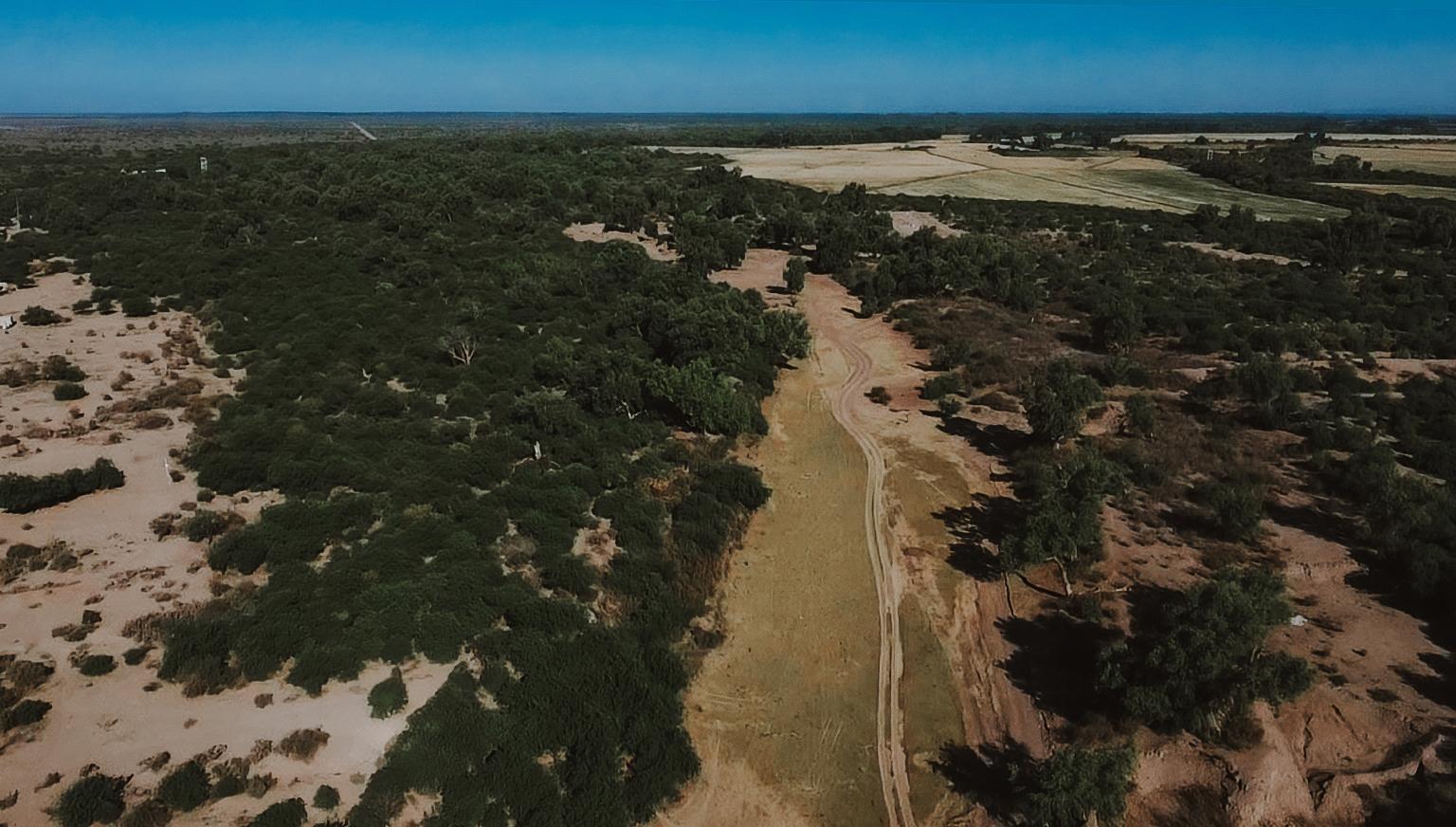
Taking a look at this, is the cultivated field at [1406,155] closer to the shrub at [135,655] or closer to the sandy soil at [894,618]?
the sandy soil at [894,618]

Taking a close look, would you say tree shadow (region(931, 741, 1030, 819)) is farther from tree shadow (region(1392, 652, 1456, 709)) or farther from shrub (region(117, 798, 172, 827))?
shrub (region(117, 798, 172, 827))

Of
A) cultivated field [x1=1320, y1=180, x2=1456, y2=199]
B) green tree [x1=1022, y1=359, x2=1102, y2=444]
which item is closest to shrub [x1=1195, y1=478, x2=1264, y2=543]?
green tree [x1=1022, y1=359, x2=1102, y2=444]

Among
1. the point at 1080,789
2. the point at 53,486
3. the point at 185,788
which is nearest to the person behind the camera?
the point at 1080,789

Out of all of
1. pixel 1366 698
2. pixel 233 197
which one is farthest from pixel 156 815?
pixel 233 197

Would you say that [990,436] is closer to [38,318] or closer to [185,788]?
[185,788]

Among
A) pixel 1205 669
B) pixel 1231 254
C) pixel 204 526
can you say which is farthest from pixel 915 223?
pixel 204 526

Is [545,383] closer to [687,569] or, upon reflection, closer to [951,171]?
[687,569]
